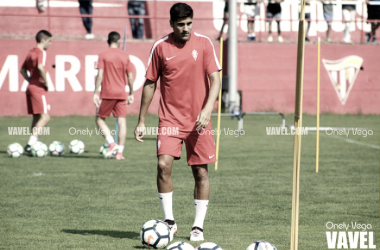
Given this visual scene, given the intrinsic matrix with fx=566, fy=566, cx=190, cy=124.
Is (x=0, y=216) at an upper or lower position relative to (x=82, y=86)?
lower

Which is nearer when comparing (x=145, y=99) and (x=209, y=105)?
(x=209, y=105)

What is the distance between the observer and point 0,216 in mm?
6031

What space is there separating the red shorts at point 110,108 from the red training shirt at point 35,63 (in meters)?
1.32

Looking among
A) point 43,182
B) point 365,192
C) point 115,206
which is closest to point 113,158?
point 43,182

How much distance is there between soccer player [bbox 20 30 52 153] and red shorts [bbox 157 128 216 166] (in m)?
6.10

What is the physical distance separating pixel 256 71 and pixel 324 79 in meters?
2.79

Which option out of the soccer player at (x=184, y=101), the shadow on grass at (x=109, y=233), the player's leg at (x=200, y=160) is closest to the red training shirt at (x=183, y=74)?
the soccer player at (x=184, y=101)

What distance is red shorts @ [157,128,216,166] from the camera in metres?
5.23

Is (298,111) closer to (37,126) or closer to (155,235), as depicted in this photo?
(155,235)

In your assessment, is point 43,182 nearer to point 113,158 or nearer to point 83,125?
point 113,158
